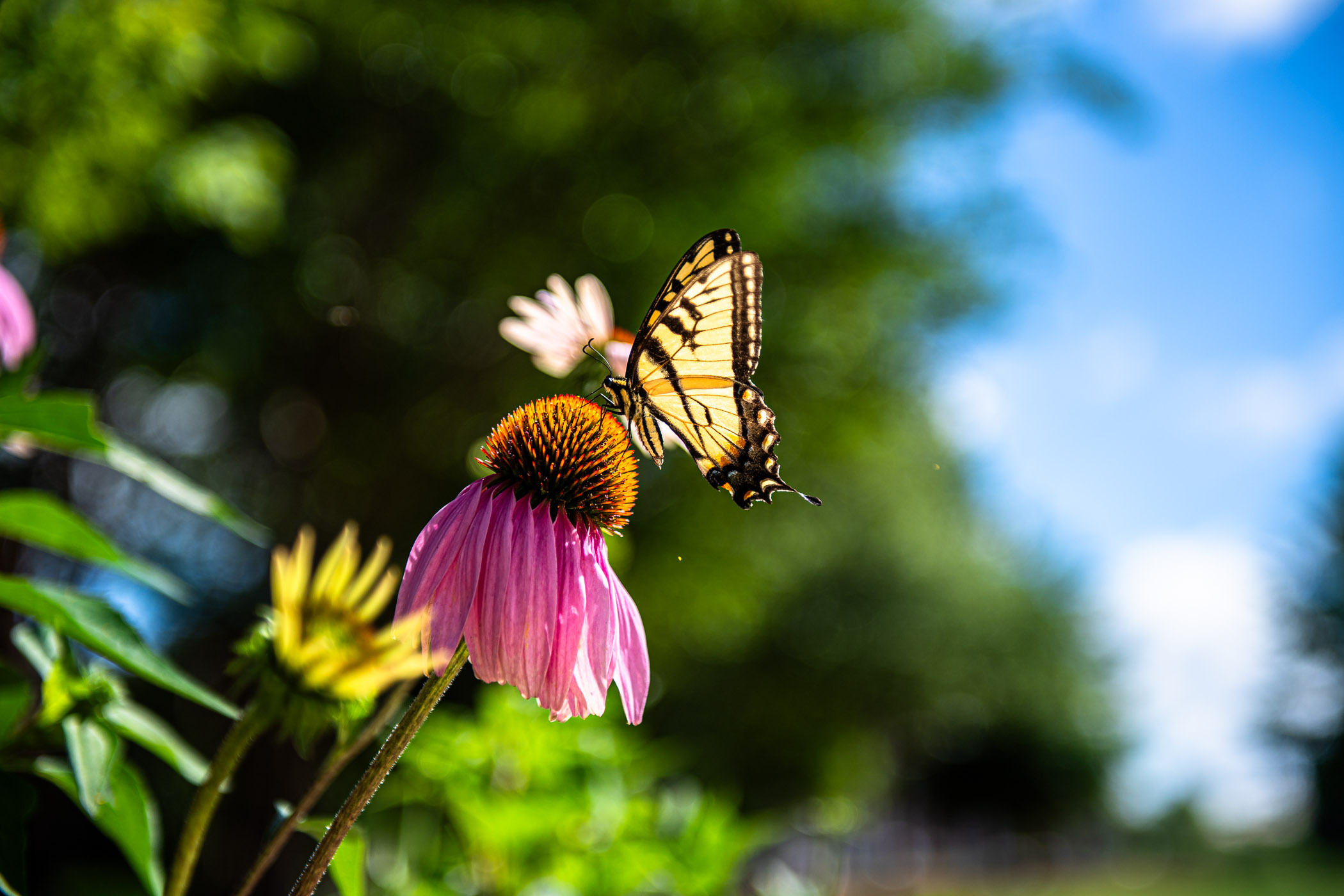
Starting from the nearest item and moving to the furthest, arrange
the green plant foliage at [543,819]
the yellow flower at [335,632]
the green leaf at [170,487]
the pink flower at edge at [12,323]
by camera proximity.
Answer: the yellow flower at [335,632], the green leaf at [170,487], the pink flower at edge at [12,323], the green plant foliage at [543,819]

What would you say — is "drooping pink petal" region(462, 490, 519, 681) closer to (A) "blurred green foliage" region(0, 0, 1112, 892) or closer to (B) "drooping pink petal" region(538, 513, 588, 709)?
(B) "drooping pink petal" region(538, 513, 588, 709)

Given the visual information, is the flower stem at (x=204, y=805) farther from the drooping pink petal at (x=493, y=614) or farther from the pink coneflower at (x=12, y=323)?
the pink coneflower at (x=12, y=323)

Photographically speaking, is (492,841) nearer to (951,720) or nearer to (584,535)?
(584,535)

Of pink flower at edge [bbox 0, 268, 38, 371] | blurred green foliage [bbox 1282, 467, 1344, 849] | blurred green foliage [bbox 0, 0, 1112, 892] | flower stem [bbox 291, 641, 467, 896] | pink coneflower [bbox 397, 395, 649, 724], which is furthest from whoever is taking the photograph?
blurred green foliage [bbox 1282, 467, 1344, 849]

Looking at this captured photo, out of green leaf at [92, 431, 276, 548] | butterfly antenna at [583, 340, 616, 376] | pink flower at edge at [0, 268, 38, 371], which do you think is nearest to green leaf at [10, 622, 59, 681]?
green leaf at [92, 431, 276, 548]

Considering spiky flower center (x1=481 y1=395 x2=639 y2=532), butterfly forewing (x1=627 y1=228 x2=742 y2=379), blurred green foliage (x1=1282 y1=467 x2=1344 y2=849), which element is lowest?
spiky flower center (x1=481 y1=395 x2=639 y2=532)

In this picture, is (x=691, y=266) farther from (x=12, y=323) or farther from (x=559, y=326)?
(x=12, y=323)

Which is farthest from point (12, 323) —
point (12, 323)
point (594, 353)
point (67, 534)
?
point (594, 353)

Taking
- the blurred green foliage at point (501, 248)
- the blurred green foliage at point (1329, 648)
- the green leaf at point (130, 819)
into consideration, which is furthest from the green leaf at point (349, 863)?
the blurred green foliage at point (1329, 648)
